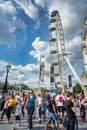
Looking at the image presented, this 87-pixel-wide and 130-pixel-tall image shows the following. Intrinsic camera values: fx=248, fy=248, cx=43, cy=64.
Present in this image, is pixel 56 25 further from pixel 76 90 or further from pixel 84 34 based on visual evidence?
pixel 76 90

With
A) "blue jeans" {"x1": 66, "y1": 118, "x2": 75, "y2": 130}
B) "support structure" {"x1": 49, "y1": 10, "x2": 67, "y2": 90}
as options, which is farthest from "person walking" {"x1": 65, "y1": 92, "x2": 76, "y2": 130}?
"support structure" {"x1": 49, "y1": 10, "x2": 67, "y2": 90}

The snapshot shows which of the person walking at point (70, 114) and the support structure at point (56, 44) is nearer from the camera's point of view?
the person walking at point (70, 114)

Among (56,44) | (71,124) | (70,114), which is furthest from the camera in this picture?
(56,44)

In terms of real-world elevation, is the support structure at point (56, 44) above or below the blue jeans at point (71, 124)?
above

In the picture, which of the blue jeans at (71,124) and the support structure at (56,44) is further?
the support structure at (56,44)

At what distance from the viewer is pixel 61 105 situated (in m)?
16.0

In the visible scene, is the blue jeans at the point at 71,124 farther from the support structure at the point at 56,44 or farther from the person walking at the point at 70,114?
the support structure at the point at 56,44

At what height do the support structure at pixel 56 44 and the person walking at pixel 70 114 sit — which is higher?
the support structure at pixel 56 44

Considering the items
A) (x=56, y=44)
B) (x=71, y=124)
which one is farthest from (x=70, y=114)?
(x=56, y=44)

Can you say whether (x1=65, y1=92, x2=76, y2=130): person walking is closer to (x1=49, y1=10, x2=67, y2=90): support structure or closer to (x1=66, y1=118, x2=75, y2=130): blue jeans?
(x1=66, y1=118, x2=75, y2=130): blue jeans

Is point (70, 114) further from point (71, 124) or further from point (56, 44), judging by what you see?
point (56, 44)

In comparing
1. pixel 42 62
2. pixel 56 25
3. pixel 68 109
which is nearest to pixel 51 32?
pixel 56 25

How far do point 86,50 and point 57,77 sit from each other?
13.7 m

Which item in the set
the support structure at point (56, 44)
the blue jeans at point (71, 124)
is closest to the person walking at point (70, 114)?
the blue jeans at point (71, 124)
